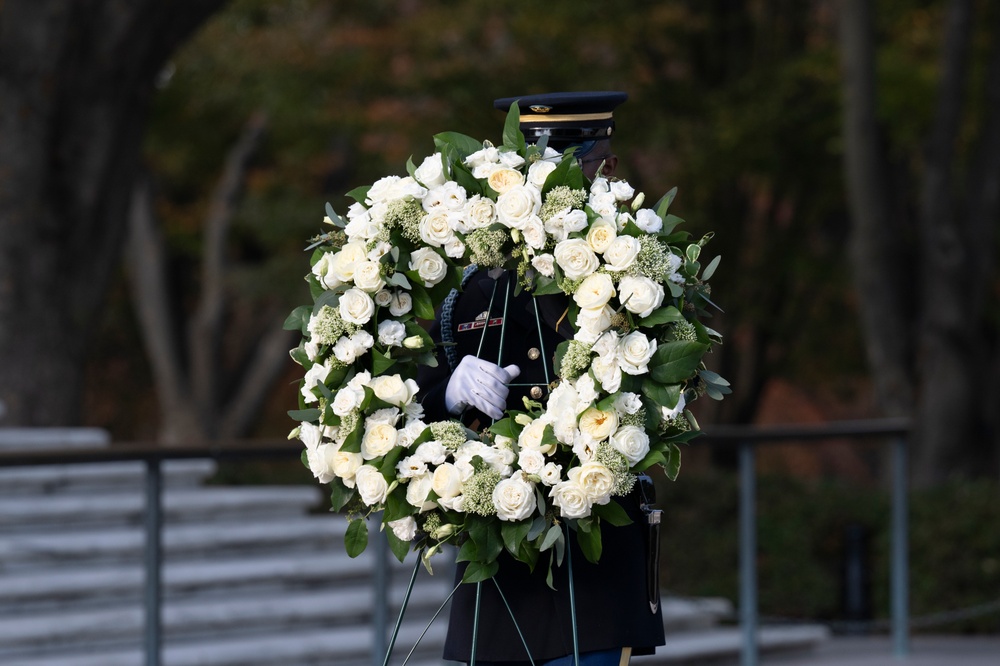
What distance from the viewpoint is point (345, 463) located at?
317 centimetres

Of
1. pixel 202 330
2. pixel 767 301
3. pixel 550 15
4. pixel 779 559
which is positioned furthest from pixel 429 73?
pixel 202 330

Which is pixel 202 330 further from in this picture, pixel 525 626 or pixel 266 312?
Result: pixel 525 626

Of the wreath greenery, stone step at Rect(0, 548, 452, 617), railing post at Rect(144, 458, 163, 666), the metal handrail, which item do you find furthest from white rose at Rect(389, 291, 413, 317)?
stone step at Rect(0, 548, 452, 617)

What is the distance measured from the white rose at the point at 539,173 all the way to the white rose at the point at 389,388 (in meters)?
0.51

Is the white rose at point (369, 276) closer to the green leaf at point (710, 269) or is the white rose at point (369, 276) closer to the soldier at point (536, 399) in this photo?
the soldier at point (536, 399)

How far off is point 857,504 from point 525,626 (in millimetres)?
7073

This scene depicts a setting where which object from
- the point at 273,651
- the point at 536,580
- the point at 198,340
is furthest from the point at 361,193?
the point at 198,340

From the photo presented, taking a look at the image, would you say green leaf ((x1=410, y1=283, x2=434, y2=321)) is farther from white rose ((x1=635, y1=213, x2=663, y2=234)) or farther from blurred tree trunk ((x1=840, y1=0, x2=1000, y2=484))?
blurred tree trunk ((x1=840, y1=0, x2=1000, y2=484))

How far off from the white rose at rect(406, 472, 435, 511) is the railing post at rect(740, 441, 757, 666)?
13.1ft

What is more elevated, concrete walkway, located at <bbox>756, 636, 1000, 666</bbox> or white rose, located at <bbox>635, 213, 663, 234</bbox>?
white rose, located at <bbox>635, 213, 663, 234</bbox>

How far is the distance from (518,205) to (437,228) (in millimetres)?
201

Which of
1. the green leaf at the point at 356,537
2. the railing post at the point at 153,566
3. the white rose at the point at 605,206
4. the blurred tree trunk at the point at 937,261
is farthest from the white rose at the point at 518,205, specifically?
the blurred tree trunk at the point at 937,261

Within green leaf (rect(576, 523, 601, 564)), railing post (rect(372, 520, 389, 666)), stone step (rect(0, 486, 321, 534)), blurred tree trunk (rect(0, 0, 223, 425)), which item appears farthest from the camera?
blurred tree trunk (rect(0, 0, 223, 425))

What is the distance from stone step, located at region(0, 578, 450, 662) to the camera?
6504 mm
